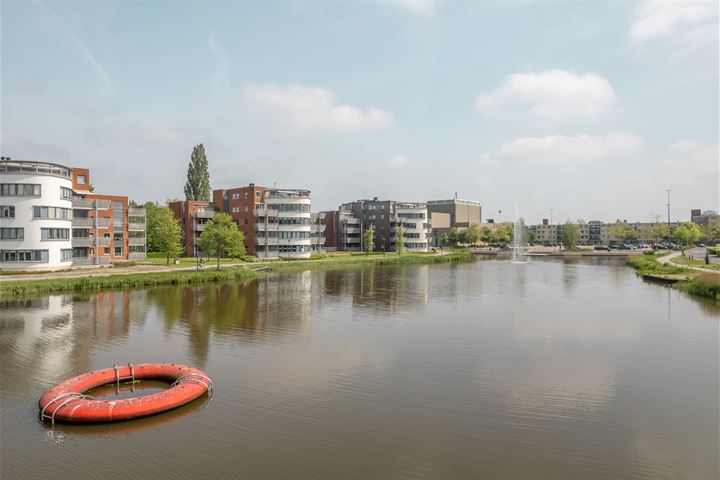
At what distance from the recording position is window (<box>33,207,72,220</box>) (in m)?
63.3

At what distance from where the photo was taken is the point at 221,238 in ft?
259

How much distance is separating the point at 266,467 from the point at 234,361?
497 inches

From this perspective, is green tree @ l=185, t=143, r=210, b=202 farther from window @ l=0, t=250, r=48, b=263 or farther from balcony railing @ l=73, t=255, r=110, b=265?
window @ l=0, t=250, r=48, b=263

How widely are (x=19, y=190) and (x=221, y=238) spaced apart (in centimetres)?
2873

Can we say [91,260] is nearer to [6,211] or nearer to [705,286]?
[6,211]

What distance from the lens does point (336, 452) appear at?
53.4ft

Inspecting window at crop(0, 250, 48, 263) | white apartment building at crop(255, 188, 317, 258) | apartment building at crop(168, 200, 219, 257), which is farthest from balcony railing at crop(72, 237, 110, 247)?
white apartment building at crop(255, 188, 317, 258)

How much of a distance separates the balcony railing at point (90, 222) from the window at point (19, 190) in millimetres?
11223

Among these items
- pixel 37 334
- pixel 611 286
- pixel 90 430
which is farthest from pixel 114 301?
pixel 611 286

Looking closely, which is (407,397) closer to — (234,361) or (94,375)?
(234,361)

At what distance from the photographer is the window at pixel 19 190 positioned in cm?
6197

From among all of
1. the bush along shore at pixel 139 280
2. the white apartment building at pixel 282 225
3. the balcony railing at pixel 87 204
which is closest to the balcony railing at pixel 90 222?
the balcony railing at pixel 87 204

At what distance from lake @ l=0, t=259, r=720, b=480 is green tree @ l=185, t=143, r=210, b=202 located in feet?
264

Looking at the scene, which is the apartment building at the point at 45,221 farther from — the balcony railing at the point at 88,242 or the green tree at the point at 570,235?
the green tree at the point at 570,235
